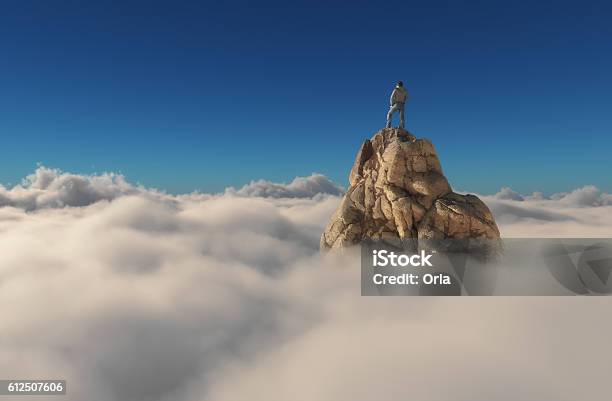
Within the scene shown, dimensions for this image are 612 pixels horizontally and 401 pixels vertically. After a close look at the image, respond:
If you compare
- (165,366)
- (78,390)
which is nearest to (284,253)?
(165,366)

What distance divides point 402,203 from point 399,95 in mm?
14880

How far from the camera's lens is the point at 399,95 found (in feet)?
134

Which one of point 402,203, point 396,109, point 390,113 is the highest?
point 390,113

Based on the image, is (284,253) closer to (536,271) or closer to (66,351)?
(66,351)

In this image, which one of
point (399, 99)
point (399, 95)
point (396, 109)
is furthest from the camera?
point (396, 109)

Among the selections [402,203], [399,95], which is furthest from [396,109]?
[402,203]

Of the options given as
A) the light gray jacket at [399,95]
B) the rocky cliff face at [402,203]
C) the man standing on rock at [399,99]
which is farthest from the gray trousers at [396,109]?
the rocky cliff face at [402,203]

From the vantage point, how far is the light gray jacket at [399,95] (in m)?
40.4

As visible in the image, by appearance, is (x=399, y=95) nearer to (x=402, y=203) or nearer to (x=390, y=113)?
(x=390, y=113)

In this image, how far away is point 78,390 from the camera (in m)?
47.3

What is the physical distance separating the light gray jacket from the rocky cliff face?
14.9 feet

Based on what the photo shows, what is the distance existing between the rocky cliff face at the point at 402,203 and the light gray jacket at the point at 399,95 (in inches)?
179

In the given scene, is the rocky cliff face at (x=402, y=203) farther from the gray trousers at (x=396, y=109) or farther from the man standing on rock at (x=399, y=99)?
the man standing on rock at (x=399, y=99)

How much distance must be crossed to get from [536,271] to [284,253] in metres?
131
